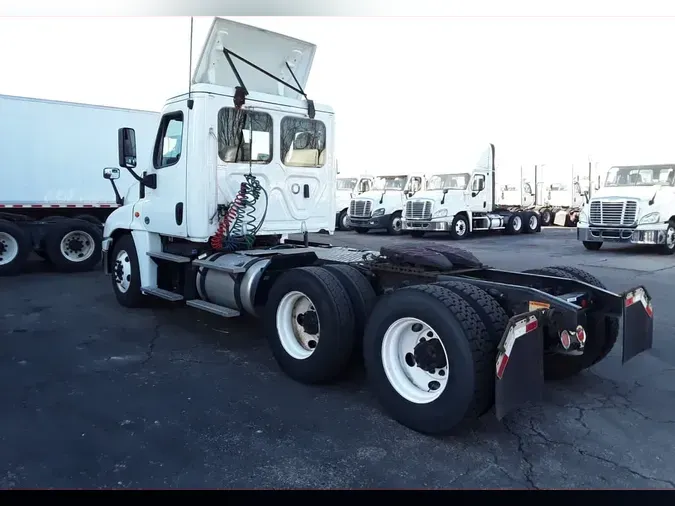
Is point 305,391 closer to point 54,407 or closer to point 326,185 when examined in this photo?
point 54,407

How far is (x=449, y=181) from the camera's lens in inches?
851

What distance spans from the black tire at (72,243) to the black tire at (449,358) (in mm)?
8833

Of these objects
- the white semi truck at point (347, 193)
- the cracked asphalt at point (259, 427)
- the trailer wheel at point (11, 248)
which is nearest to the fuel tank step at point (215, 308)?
the cracked asphalt at point (259, 427)

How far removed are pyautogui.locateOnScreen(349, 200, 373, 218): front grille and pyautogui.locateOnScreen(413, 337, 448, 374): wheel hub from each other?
18.6 metres

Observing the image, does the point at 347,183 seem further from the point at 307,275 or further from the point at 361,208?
the point at 307,275

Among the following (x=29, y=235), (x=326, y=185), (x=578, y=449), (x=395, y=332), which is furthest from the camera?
(x=29, y=235)

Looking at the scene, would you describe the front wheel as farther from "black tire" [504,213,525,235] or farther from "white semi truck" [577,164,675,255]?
"white semi truck" [577,164,675,255]

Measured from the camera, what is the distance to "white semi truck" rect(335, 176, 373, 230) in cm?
2458

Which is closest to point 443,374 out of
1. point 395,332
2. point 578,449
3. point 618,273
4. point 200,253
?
point 395,332

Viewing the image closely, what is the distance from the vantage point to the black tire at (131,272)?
746cm

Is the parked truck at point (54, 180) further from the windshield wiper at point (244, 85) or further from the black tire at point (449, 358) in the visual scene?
the black tire at point (449, 358)

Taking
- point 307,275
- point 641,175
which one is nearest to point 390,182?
Result: point 641,175

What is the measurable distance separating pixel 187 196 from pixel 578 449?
4.49 meters
